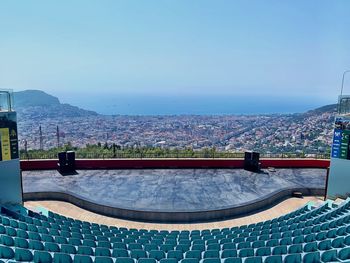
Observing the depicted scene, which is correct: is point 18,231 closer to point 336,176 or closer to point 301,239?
point 301,239

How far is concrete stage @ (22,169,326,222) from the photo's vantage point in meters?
14.3

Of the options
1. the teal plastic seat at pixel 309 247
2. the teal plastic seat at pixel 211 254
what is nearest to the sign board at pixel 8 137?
the teal plastic seat at pixel 211 254

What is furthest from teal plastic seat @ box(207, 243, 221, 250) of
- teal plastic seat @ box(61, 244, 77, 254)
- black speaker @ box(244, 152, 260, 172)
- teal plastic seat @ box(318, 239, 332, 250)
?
black speaker @ box(244, 152, 260, 172)

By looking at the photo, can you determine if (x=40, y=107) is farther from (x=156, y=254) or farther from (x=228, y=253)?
(x=228, y=253)

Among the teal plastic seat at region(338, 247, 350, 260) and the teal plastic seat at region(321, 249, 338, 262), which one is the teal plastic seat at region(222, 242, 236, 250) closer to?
the teal plastic seat at region(321, 249, 338, 262)

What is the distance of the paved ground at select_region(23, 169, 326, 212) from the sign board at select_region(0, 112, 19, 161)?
4258 millimetres

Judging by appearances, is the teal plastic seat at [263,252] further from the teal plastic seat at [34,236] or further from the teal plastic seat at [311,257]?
the teal plastic seat at [34,236]

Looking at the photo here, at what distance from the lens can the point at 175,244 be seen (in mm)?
8758

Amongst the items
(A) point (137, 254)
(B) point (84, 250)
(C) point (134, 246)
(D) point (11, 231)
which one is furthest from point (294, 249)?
(D) point (11, 231)

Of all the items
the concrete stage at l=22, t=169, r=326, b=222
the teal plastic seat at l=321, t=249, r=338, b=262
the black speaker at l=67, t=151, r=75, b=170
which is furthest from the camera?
the black speaker at l=67, t=151, r=75, b=170

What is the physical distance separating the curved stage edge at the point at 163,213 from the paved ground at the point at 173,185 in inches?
10.9

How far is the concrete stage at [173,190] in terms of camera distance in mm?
14273

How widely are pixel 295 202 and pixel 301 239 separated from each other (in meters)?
8.61

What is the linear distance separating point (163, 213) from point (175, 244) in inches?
204
